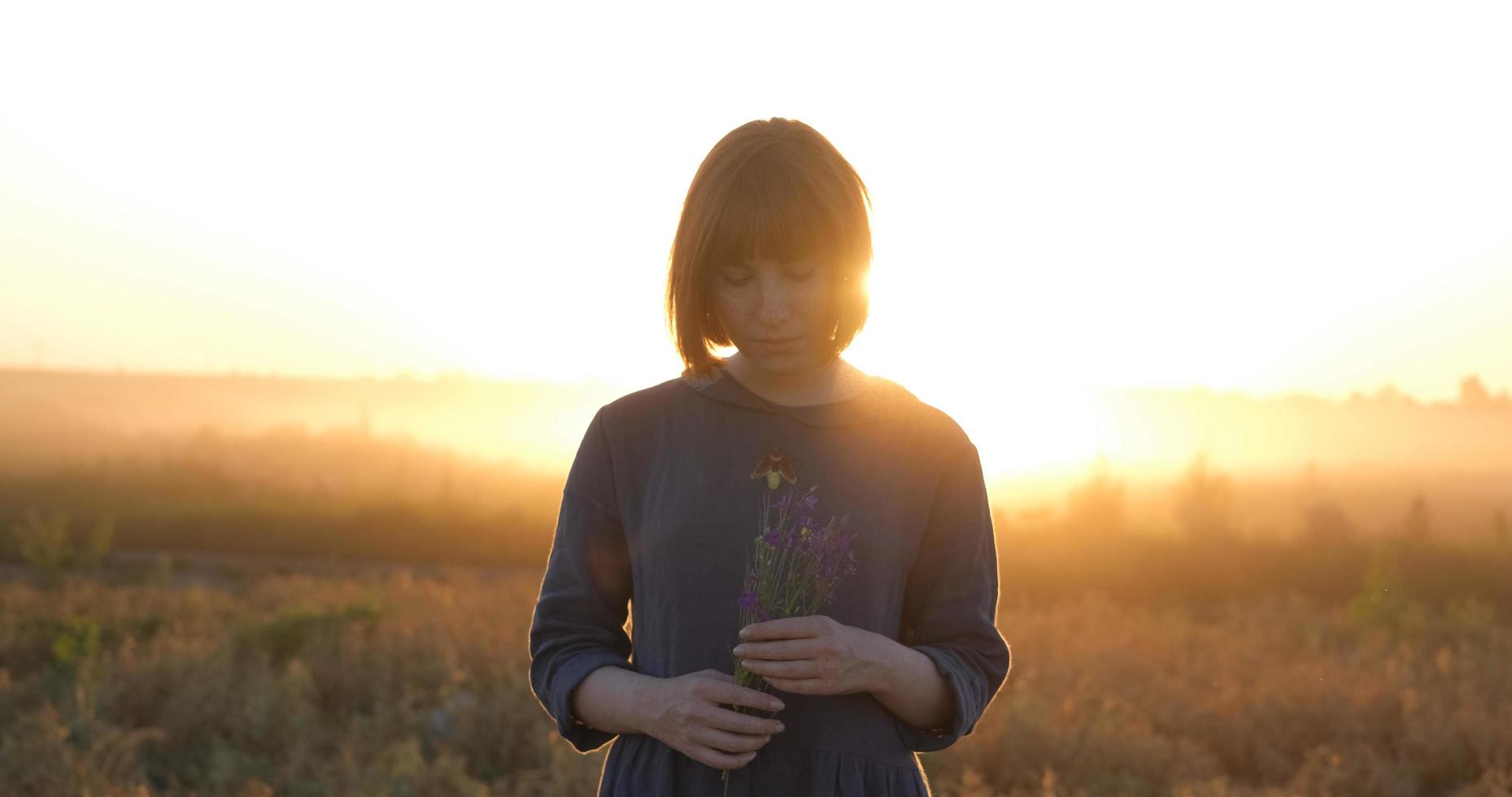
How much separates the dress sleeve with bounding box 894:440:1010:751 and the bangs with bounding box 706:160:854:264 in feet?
1.27

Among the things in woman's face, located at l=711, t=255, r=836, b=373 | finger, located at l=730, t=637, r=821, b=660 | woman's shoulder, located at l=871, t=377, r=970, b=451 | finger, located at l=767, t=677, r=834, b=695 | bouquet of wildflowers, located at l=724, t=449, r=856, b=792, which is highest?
woman's face, located at l=711, t=255, r=836, b=373

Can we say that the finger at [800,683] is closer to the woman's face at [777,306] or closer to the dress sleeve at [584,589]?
the dress sleeve at [584,589]

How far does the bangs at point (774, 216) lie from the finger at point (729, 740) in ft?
1.95

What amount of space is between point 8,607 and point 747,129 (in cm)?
1412

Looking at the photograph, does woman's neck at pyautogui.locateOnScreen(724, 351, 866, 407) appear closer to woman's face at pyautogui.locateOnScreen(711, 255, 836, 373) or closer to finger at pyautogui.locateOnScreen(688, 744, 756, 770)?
woman's face at pyautogui.locateOnScreen(711, 255, 836, 373)

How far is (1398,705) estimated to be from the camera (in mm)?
9133

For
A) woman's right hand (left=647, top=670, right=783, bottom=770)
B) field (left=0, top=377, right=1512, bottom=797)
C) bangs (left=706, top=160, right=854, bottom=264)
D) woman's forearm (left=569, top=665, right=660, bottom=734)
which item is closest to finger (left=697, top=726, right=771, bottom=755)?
woman's right hand (left=647, top=670, right=783, bottom=770)

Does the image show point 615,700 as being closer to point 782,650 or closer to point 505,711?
point 782,650

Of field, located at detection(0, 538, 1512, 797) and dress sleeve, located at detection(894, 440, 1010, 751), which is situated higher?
dress sleeve, located at detection(894, 440, 1010, 751)

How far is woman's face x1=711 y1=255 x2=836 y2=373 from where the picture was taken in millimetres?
1612

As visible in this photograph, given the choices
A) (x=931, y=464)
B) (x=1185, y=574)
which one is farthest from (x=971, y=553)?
(x=1185, y=574)

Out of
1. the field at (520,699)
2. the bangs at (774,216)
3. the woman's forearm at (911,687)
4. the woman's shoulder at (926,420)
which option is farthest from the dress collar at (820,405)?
the field at (520,699)

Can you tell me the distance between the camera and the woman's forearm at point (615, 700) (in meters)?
1.55

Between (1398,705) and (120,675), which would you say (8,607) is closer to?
(120,675)
